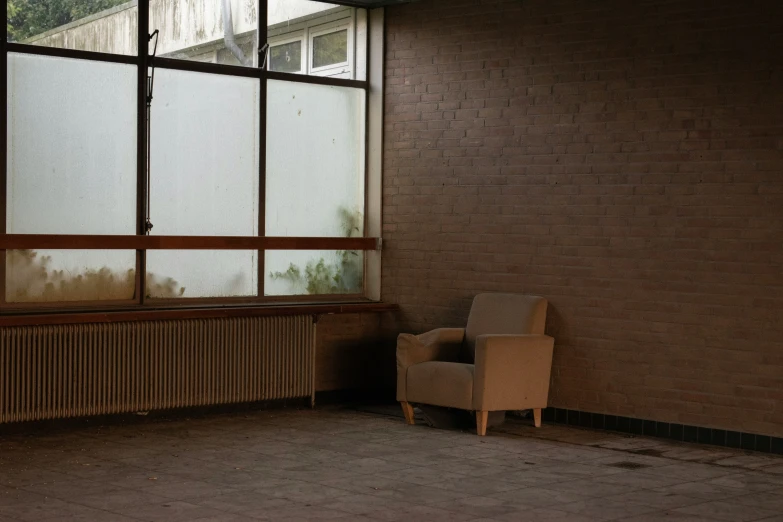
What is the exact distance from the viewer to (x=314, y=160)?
8977mm

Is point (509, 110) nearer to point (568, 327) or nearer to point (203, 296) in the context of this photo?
point (568, 327)

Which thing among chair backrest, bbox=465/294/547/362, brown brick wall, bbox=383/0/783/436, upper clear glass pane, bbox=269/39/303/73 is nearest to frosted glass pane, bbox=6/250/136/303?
upper clear glass pane, bbox=269/39/303/73

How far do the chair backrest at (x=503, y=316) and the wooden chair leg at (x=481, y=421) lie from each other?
1.90 ft

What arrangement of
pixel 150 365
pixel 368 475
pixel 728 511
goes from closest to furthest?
pixel 728 511 → pixel 368 475 → pixel 150 365

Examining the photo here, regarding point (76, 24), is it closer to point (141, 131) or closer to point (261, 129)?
point (141, 131)

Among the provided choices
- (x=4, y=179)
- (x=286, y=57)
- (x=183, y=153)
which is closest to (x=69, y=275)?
(x=4, y=179)

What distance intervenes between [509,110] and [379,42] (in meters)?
1.49

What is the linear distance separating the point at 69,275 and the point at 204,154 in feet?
4.58

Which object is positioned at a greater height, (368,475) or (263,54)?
(263,54)

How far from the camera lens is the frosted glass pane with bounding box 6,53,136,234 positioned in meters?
7.43

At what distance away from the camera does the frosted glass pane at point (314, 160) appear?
8.75 meters

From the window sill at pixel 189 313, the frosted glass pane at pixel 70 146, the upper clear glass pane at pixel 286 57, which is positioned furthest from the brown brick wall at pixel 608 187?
the frosted glass pane at pixel 70 146

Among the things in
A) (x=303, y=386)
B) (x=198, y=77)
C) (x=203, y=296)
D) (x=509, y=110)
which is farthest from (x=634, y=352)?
(x=198, y=77)

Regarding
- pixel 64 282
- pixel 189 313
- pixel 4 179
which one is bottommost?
pixel 189 313
